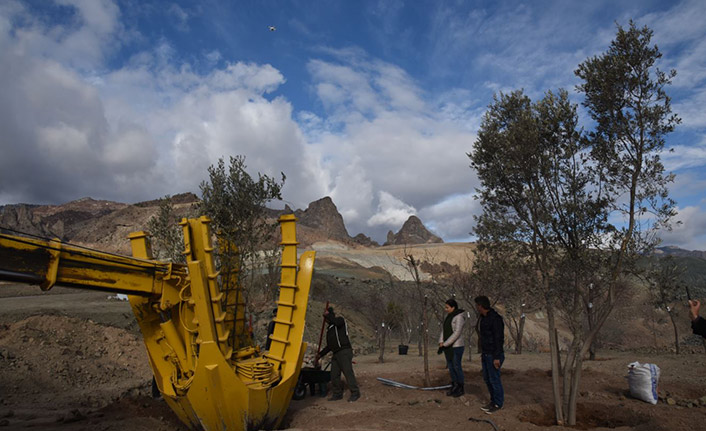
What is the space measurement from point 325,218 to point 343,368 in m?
151

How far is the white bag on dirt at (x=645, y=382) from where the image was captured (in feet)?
29.9

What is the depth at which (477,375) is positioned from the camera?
43.6 feet

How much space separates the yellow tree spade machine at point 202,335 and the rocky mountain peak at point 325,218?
14449 centimetres

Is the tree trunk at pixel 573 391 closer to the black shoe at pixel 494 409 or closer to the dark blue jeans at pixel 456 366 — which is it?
the black shoe at pixel 494 409

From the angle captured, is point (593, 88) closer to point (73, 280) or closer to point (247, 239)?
point (73, 280)

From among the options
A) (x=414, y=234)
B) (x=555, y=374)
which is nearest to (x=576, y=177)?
(x=555, y=374)

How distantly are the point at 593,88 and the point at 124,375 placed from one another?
1675 cm

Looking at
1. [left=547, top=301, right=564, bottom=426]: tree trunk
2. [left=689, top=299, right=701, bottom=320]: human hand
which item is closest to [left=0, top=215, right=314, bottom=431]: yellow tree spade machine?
[left=547, top=301, right=564, bottom=426]: tree trunk

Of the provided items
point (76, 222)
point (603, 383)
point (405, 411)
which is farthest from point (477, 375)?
point (76, 222)

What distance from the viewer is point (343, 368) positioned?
10.1m

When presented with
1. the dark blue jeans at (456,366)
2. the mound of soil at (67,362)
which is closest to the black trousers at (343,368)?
the dark blue jeans at (456,366)

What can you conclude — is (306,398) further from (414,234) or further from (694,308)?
(414,234)

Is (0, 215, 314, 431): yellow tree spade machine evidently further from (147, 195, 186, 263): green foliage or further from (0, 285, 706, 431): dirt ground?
(147, 195, 186, 263): green foliage

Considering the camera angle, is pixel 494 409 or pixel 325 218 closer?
pixel 494 409
